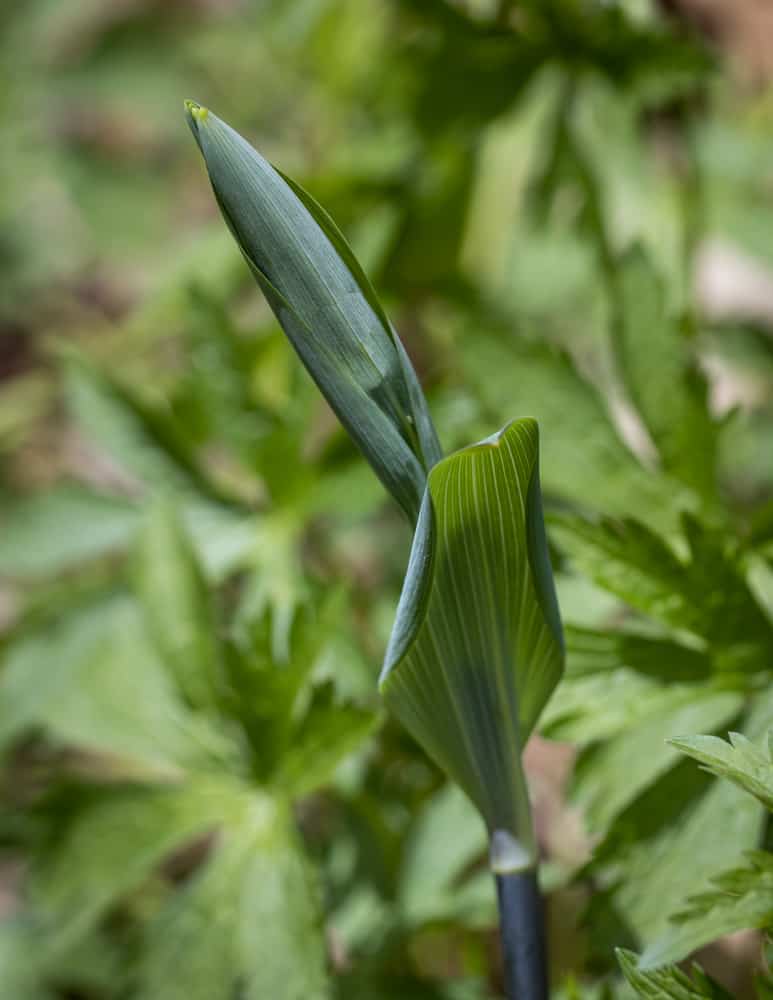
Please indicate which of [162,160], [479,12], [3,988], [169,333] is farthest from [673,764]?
[162,160]

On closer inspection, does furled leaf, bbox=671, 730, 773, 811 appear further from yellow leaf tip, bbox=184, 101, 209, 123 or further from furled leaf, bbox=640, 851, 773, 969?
yellow leaf tip, bbox=184, 101, 209, 123

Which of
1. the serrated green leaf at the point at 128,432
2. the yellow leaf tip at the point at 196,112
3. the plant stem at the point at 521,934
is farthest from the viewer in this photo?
the serrated green leaf at the point at 128,432

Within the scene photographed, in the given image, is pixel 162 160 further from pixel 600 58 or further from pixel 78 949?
pixel 78 949

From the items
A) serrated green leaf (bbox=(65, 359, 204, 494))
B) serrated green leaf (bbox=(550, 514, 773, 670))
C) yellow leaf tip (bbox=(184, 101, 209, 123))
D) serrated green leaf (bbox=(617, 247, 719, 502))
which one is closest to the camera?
yellow leaf tip (bbox=(184, 101, 209, 123))

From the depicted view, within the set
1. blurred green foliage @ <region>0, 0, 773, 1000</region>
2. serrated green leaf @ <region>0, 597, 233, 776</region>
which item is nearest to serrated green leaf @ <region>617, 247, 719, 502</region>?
blurred green foliage @ <region>0, 0, 773, 1000</region>

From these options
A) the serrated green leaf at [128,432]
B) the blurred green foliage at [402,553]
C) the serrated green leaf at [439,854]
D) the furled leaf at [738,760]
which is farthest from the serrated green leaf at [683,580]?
the serrated green leaf at [128,432]

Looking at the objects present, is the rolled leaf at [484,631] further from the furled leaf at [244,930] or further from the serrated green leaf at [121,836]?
the serrated green leaf at [121,836]

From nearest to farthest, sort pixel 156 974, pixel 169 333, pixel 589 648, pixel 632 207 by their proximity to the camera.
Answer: pixel 589 648, pixel 156 974, pixel 632 207, pixel 169 333
